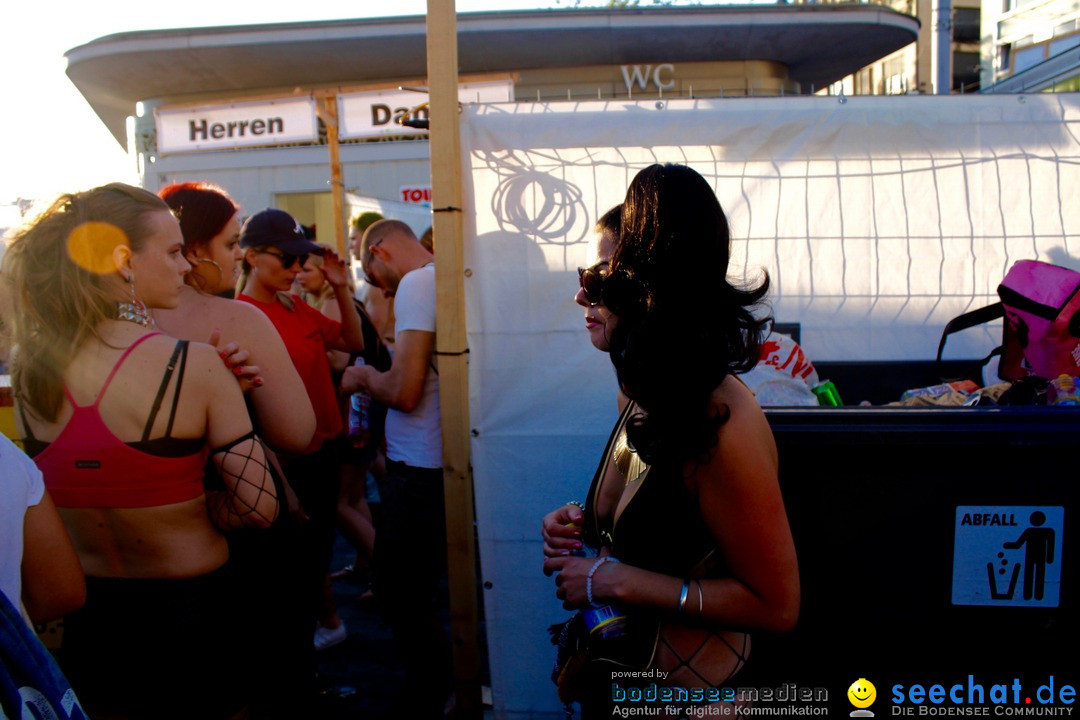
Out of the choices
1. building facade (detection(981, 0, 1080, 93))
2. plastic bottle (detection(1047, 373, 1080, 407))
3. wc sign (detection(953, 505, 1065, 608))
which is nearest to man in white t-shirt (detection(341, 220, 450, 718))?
wc sign (detection(953, 505, 1065, 608))

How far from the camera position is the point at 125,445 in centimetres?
176

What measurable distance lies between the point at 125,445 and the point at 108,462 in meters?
0.06

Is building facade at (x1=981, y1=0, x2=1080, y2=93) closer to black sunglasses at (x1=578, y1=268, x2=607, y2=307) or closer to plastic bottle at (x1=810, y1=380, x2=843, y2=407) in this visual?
plastic bottle at (x1=810, y1=380, x2=843, y2=407)

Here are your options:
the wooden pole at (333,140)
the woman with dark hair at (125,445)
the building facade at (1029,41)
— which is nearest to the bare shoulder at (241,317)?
the woman with dark hair at (125,445)

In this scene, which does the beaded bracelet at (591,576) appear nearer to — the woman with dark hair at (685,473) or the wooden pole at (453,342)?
the woman with dark hair at (685,473)

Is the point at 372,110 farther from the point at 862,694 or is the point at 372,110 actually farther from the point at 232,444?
the point at 862,694

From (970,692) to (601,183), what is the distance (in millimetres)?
1923


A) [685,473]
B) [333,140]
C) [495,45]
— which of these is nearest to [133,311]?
[685,473]

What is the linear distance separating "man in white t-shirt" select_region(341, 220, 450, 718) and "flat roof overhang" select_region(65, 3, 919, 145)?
33.4 feet

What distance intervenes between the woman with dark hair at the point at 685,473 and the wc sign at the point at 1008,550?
2.34 ft

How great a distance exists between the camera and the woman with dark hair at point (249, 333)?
230 centimetres

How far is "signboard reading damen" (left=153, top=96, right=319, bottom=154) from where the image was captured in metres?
6.36

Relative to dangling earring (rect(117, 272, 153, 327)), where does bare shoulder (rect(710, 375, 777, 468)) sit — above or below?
below

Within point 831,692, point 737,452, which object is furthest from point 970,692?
point 737,452
